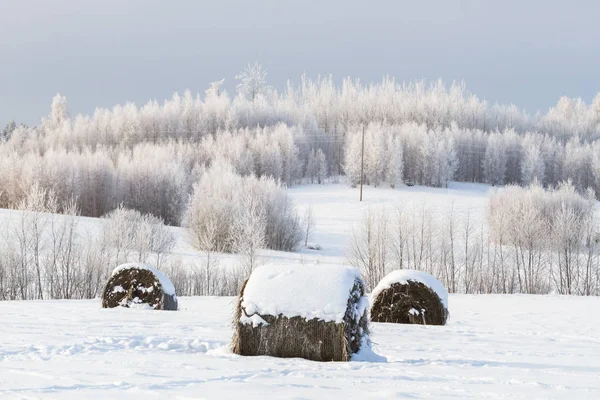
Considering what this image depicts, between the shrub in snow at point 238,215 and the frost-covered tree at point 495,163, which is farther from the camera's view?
the frost-covered tree at point 495,163

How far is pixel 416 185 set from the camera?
73.6 meters

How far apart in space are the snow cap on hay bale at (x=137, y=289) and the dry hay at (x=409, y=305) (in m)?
4.58

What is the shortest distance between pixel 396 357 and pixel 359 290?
2.84ft

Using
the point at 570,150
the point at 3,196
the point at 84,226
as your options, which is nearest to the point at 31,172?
the point at 3,196

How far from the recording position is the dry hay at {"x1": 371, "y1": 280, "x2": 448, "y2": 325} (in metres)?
12.1

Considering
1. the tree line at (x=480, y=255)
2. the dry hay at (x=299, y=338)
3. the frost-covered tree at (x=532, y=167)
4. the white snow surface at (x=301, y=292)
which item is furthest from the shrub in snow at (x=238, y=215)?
the frost-covered tree at (x=532, y=167)

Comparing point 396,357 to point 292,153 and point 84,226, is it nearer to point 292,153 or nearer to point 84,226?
point 84,226

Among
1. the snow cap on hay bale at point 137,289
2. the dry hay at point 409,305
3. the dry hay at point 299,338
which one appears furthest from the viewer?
the snow cap on hay bale at point 137,289

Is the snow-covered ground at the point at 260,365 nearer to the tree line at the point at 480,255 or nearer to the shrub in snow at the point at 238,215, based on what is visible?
the tree line at the point at 480,255

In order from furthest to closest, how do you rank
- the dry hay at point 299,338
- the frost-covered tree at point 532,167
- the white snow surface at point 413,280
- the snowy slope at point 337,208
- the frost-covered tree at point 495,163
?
1. the frost-covered tree at point 495,163
2. the frost-covered tree at point 532,167
3. the snowy slope at point 337,208
4. the white snow surface at point 413,280
5. the dry hay at point 299,338

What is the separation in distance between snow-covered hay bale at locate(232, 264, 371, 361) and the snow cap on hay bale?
22.6 ft

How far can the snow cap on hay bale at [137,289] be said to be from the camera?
46.9ft

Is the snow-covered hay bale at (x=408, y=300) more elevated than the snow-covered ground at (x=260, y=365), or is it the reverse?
the snow-covered hay bale at (x=408, y=300)

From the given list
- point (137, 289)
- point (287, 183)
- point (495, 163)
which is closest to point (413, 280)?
point (137, 289)
